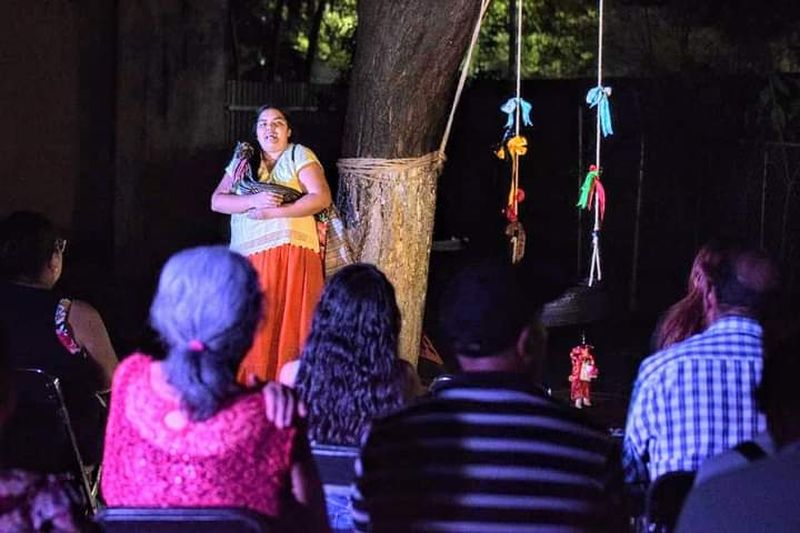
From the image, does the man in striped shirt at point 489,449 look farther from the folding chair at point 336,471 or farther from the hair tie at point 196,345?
the folding chair at point 336,471

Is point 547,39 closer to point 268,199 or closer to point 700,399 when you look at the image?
point 268,199

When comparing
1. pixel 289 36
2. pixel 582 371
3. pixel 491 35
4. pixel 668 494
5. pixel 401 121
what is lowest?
pixel 582 371

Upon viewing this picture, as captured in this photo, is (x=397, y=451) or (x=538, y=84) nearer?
(x=397, y=451)

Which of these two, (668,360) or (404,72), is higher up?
(404,72)

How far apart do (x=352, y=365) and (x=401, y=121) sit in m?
2.43

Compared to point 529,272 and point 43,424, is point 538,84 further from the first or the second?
point 529,272

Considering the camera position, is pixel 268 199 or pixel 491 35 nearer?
pixel 268 199

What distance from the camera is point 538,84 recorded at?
1132 cm

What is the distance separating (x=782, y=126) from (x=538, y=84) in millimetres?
2193

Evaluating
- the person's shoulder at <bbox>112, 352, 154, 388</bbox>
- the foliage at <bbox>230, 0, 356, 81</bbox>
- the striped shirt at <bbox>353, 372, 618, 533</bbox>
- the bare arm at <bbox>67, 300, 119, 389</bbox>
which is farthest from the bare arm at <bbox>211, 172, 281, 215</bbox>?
the foliage at <bbox>230, 0, 356, 81</bbox>

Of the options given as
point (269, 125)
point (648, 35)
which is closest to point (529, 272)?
point (269, 125)

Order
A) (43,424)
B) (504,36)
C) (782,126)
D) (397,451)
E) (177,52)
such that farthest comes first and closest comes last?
(504,36) < (782,126) < (177,52) < (43,424) < (397,451)

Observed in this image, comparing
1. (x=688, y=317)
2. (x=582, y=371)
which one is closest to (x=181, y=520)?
(x=688, y=317)

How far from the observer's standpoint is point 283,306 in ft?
18.3
